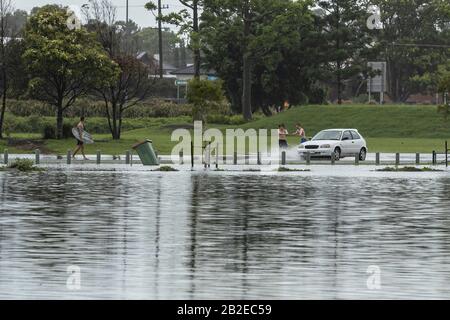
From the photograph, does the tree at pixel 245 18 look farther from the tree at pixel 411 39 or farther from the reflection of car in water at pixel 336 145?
the reflection of car in water at pixel 336 145

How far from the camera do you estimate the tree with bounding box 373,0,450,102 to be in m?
136

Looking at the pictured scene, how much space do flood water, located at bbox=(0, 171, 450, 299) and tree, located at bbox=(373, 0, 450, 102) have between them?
3940 inches

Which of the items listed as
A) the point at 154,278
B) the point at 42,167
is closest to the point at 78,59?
the point at 42,167

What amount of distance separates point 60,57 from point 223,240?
47.0m

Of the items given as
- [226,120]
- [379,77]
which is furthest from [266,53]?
[379,77]

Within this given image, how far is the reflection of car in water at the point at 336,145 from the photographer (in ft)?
180

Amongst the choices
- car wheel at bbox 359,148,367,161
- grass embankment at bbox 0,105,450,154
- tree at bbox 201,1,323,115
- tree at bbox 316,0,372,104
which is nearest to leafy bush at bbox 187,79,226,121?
car wheel at bbox 359,148,367,161

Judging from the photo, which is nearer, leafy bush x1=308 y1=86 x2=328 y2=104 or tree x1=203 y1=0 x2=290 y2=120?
tree x1=203 y1=0 x2=290 y2=120

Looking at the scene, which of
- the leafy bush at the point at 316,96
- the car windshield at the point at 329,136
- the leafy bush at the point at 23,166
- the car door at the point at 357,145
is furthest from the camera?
the leafy bush at the point at 316,96

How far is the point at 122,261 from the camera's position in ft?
57.8

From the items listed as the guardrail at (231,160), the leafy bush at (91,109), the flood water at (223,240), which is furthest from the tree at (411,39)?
the flood water at (223,240)

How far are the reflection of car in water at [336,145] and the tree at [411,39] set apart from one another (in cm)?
7774

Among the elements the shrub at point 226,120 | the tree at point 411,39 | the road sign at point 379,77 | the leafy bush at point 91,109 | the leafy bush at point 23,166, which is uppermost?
the tree at point 411,39

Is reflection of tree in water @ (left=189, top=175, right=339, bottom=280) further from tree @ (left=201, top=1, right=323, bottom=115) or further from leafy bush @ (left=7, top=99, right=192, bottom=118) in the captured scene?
tree @ (left=201, top=1, right=323, bottom=115)
